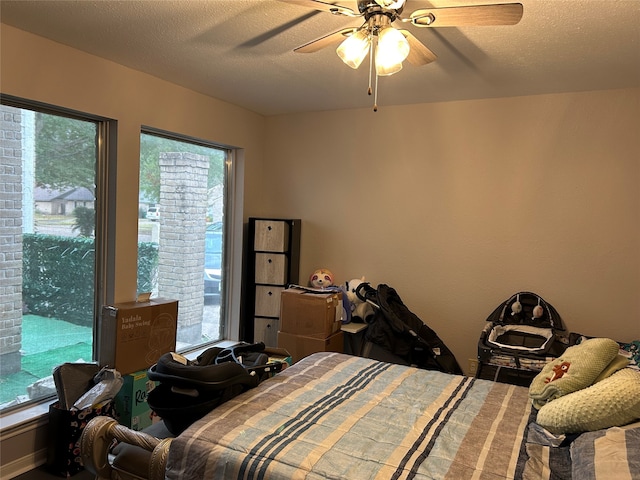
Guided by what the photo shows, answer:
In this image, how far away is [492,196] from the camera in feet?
12.1

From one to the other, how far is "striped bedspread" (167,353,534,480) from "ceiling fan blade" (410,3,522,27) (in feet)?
5.09

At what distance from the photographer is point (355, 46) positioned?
1.93 metres

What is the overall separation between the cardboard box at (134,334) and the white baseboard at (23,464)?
0.57 metres

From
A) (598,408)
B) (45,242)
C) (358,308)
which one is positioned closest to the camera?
(598,408)

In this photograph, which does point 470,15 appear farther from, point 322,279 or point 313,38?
point 322,279

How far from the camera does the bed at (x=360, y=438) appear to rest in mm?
1549

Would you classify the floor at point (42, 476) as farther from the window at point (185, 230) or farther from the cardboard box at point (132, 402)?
the window at point (185, 230)

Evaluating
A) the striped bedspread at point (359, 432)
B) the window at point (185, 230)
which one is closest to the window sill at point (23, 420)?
the window at point (185, 230)

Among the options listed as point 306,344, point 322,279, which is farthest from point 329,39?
point 322,279

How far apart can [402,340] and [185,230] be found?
1.95 meters

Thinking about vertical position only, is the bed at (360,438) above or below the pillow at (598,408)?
below

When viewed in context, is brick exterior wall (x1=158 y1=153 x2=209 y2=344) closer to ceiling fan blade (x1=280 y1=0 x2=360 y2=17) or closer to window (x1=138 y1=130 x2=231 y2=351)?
window (x1=138 y1=130 x2=231 y2=351)

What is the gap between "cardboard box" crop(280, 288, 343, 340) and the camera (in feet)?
11.9

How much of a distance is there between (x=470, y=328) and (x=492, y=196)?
1059 mm
